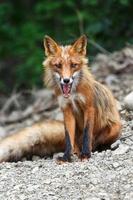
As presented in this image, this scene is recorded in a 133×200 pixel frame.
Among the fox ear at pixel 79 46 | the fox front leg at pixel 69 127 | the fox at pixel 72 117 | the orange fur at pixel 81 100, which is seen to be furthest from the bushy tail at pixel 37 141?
the fox ear at pixel 79 46

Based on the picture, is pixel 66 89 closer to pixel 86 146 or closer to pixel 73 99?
pixel 73 99

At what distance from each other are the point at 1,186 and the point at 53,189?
2.11ft

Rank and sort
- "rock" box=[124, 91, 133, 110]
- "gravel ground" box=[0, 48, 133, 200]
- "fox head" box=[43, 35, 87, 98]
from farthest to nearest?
"rock" box=[124, 91, 133, 110] → "fox head" box=[43, 35, 87, 98] → "gravel ground" box=[0, 48, 133, 200]

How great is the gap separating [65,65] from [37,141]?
4.72ft

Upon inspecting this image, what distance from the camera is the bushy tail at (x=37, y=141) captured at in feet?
30.7

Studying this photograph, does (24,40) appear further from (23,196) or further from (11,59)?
(23,196)

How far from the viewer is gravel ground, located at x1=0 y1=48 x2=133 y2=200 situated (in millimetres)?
7469

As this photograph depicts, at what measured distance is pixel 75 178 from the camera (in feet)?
25.7

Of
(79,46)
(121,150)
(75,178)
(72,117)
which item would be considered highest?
(79,46)

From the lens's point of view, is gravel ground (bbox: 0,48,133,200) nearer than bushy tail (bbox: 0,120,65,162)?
Yes

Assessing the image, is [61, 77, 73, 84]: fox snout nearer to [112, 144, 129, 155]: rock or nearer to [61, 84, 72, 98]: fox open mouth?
[61, 84, 72, 98]: fox open mouth

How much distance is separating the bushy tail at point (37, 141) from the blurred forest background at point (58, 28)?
5.04 meters

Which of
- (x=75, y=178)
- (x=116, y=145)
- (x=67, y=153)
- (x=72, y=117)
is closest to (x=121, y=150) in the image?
(x=116, y=145)

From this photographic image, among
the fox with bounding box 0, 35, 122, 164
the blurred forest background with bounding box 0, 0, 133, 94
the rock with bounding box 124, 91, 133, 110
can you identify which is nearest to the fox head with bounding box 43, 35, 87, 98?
the fox with bounding box 0, 35, 122, 164
